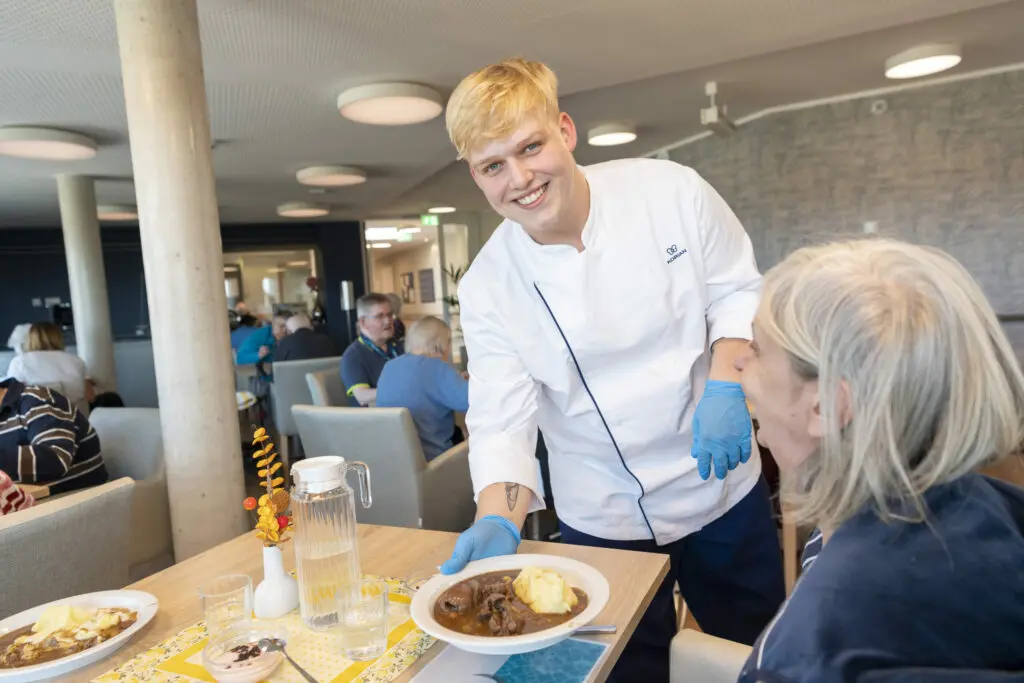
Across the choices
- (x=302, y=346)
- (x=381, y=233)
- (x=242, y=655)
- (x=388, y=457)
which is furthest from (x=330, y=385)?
(x=381, y=233)

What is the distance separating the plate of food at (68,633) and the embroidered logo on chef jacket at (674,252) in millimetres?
1140

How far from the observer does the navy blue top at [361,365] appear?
12.6ft

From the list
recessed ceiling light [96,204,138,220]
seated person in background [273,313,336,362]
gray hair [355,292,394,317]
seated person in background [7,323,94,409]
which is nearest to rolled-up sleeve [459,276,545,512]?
gray hair [355,292,394,317]

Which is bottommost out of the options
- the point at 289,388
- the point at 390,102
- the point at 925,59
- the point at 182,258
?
the point at 289,388

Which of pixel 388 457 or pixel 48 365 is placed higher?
pixel 48 365

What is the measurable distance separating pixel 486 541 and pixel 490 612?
0.21 meters

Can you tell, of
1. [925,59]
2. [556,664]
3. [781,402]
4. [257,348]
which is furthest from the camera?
[257,348]

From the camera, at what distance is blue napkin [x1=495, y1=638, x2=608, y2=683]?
889 mm

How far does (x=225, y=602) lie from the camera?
3.37 ft

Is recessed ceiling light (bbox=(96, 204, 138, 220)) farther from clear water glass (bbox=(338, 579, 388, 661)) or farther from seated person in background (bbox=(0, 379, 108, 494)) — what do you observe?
clear water glass (bbox=(338, 579, 388, 661))

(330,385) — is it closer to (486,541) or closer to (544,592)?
(486,541)

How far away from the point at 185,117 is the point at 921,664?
93.5 inches

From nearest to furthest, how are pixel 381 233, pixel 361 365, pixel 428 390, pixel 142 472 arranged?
pixel 142 472, pixel 428 390, pixel 361 365, pixel 381 233

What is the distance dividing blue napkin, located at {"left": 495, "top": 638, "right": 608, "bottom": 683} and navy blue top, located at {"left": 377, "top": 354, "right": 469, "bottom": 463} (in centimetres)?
183
